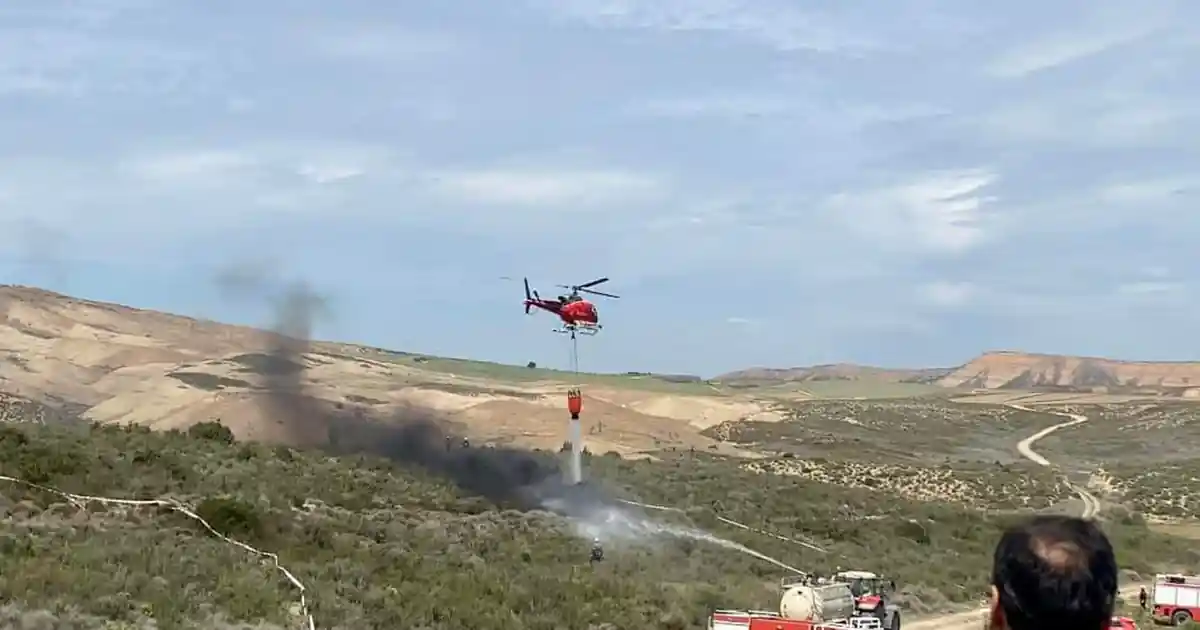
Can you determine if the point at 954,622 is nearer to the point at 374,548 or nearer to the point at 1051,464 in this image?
the point at 374,548

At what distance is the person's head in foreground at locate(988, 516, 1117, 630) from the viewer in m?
3.64

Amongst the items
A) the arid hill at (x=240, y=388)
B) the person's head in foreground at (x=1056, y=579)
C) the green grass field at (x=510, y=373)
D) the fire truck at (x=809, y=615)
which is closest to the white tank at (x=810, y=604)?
the fire truck at (x=809, y=615)

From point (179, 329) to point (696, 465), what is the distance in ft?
258

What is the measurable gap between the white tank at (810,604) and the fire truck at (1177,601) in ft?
41.3

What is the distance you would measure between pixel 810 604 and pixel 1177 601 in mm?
14268

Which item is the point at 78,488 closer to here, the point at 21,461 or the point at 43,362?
the point at 21,461

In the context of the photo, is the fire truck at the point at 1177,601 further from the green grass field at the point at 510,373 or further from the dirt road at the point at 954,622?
the green grass field at the point at 510,373

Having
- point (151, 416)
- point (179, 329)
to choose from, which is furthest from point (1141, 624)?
point (179, 329)

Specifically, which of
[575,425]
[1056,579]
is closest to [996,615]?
[1056,579]

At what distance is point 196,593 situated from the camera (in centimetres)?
2128

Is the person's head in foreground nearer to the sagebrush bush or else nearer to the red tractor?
the sagebrush bush

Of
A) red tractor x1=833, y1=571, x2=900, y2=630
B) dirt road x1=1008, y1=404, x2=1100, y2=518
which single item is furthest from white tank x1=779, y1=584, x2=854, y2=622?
dirt road x1=1008, y1=404, x2=1100, y2=518

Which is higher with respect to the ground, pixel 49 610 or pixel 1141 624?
pixel 49 610

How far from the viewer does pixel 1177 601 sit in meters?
33.8
